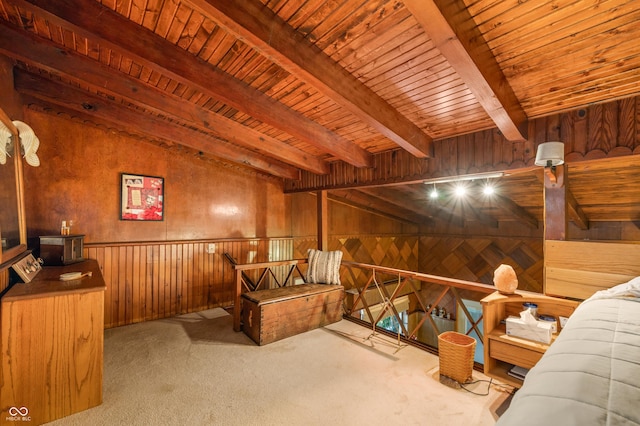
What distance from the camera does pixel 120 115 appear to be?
11.3 feet

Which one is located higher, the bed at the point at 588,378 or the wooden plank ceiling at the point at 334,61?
the wooden plank ceiling at the point at 334,61

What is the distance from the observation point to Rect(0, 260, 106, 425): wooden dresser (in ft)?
6.15

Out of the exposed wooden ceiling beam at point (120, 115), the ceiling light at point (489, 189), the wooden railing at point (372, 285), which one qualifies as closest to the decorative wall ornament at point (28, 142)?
the exposed wooden ceiling beam at point (120, 115)

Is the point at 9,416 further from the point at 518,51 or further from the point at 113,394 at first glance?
the point at 518,51

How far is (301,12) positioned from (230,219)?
3.85 metres

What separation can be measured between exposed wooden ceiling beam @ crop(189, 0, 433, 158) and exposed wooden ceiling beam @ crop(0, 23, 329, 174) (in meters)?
1.74

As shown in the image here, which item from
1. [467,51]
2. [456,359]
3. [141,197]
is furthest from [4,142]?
[456,359]

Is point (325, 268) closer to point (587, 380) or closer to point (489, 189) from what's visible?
point (489, 189)

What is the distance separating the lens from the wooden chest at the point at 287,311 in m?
3.33

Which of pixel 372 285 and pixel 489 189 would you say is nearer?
pixel 489 189

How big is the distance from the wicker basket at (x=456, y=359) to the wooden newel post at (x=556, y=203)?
1.20m
